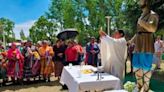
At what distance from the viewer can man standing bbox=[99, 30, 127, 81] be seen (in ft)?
22.3

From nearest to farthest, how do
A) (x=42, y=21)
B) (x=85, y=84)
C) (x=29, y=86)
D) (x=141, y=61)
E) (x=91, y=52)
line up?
1. (x=85, y=84)
2. (x=141, y=61)
3. (x=29, y=86)
4. (x=91, y=52)
5. (x=42, y=21)

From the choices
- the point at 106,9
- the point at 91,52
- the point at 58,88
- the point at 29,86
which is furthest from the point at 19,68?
the point at 106,9

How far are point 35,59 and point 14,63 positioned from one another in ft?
2.53

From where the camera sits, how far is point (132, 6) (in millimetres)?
13031

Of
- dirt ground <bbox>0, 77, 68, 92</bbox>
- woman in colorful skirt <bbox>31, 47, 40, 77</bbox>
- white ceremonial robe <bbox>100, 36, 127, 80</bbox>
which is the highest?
white ceremonial robe <bbox>100, 36, 127, 80</bbox>

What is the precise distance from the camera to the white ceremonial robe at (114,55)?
680 centimetres

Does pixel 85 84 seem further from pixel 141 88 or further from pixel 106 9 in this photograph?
pixel 106 9

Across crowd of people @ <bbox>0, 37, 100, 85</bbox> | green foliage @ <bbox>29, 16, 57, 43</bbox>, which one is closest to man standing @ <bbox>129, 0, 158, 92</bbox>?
crowd of people @ <bbox>0, 37, 100, 85</bbox>

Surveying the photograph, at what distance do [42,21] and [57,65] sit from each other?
33493mm

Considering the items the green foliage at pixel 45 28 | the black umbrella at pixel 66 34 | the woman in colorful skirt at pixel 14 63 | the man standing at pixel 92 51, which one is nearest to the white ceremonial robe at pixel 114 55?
the woman in colorful skirt at pixel 14 63

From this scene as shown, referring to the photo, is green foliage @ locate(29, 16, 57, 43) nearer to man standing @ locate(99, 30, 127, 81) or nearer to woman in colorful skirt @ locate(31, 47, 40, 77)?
woman in colorful skirt @ locate(31, 47, 40, 77)

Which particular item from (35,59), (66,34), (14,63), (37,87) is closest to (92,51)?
(66,34)

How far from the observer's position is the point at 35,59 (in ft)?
37.6

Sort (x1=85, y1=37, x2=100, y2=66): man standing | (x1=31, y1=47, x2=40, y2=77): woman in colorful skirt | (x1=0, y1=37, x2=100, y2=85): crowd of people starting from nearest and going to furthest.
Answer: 1. (x1=0, y1=37, x2=100, y2=85): crowd of people
2. (x1=31, y1=47, x2=40, y2=77): woman in colorful skirt
3. (x1=85, y1=37, x2=100, y2=66): man standing
